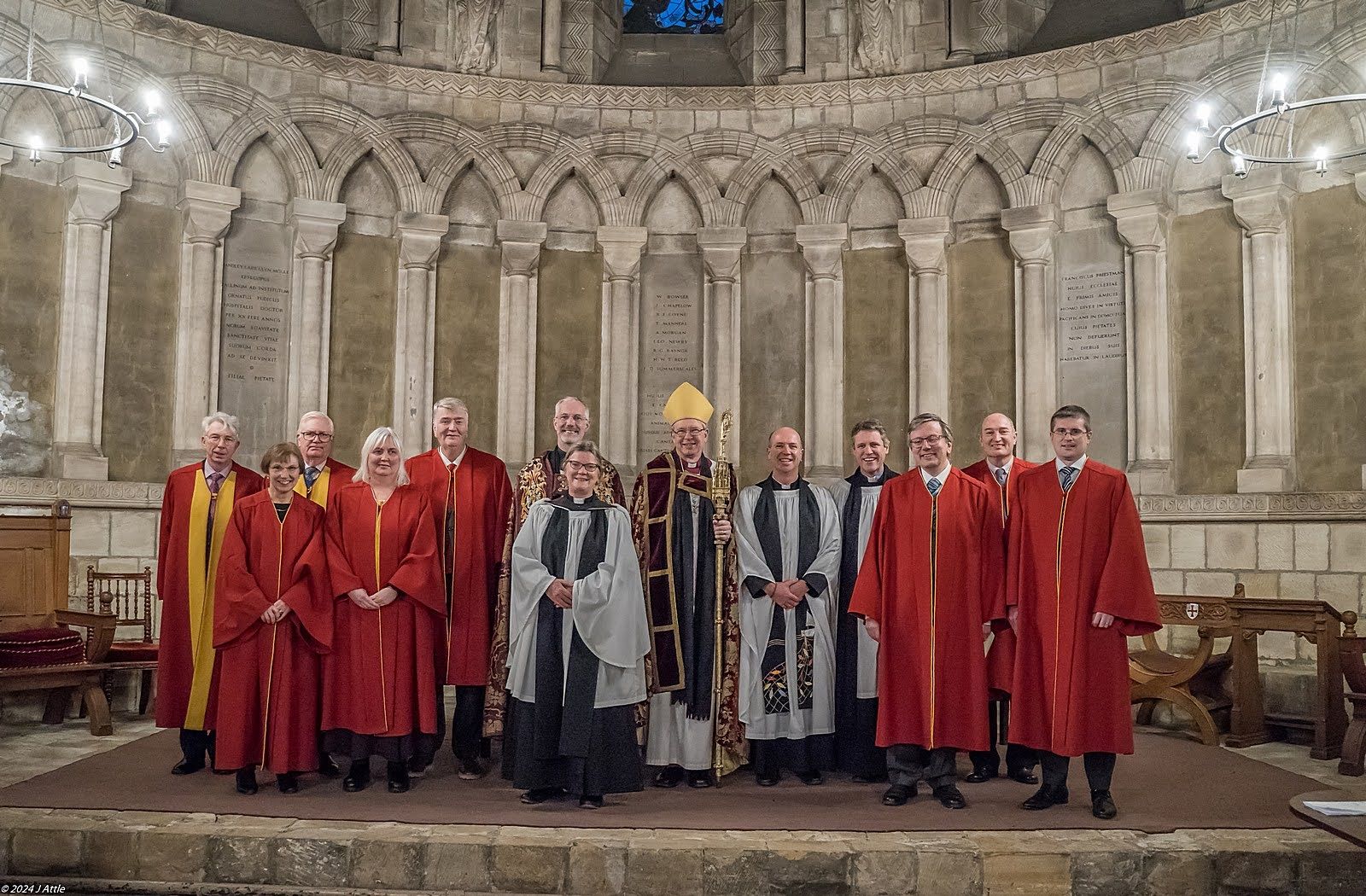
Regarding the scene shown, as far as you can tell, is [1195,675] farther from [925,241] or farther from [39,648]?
A: [39,648]

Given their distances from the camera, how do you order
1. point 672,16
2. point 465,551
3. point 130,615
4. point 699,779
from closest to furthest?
point 699,779, point 465,551, point 130,615, point 672,16

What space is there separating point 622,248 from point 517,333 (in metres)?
1.07

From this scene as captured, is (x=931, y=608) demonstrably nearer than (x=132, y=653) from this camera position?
Yes

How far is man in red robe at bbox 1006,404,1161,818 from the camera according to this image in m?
4.62

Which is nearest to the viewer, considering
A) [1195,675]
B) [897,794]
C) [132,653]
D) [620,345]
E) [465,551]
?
[897,794]

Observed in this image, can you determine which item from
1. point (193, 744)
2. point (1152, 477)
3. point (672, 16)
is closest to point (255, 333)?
point (193, 744)

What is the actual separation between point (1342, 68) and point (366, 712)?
718 centimetres

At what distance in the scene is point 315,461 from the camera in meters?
5.77

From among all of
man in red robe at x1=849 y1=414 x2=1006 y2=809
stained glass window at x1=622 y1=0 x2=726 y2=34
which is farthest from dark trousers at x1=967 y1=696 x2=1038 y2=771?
stained glass window at x1=622 y1=0 x2=726 y2=34

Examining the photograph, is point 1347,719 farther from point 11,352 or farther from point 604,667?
point 11,352

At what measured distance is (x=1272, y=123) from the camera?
786 centimetres

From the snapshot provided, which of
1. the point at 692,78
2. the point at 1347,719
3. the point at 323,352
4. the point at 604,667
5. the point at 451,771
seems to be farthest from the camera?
the point at 692,78

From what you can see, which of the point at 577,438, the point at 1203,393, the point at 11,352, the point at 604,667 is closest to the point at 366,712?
the point at 604,667

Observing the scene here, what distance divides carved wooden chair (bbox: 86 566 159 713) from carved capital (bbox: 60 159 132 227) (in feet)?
7.82
